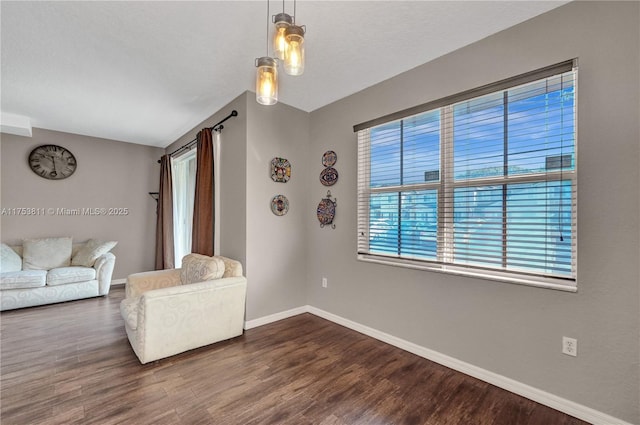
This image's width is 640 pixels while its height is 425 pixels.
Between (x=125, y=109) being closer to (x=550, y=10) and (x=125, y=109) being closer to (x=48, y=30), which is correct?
(x=48, y=30)

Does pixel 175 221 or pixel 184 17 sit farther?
pixel 175 221

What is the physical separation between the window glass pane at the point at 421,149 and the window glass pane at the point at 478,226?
1.06 feet

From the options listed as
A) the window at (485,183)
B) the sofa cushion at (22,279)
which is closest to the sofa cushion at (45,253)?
the sofa cushion at (22,279)

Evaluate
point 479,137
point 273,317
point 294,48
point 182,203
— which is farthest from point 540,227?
point 182,203

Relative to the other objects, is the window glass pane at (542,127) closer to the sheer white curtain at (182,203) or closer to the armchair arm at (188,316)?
the armchair arm at (188,316)

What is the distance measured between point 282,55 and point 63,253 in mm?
4901

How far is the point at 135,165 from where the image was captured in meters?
5.21

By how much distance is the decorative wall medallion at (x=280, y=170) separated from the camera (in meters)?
3.26

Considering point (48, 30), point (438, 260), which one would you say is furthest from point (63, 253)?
point (438, 260)

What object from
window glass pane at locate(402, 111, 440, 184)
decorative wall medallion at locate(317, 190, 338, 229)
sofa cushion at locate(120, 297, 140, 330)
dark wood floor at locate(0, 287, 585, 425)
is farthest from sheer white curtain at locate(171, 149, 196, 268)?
window glass pane at locate(402, 111, 440, 184)

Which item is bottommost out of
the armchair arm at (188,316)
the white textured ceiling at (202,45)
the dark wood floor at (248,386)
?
the dark wood floor at (248,386)

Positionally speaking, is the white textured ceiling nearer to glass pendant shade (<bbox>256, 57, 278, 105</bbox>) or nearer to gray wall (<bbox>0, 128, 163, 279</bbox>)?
glass pendant shade (<bbox>256, 57, 278, 105</bbox>)

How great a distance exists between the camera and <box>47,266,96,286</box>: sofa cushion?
3.82 metres

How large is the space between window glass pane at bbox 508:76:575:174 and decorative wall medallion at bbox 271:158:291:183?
2247 mm
